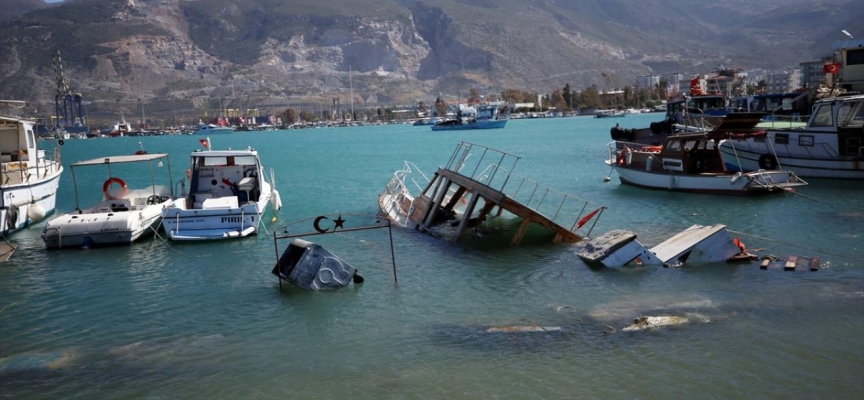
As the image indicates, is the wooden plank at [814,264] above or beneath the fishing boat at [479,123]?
beneath

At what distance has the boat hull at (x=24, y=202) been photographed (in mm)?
28719

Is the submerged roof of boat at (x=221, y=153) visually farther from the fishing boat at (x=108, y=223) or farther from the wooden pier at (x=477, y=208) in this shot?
the wooden pier at (x=477, y=208)

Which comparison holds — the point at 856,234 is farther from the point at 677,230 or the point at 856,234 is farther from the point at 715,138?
the point at 715,138

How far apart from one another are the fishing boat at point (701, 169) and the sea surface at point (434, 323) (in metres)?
6.56

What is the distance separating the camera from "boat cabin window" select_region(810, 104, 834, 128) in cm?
3741

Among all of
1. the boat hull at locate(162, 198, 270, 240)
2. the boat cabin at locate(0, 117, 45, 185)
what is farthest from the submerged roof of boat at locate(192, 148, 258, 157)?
the boat cabin at locate(0, 117, 45, 185)

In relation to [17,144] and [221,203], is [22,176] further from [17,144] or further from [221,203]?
[221,203]

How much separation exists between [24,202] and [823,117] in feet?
125

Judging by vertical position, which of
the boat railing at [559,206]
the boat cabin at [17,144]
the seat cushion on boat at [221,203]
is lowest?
the boat railing at [559,206]

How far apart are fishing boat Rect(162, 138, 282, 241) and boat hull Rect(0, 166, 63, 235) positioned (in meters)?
6.96

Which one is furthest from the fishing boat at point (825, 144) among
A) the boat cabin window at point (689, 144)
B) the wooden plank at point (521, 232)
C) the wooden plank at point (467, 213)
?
the wooden plank at point (467, 213)

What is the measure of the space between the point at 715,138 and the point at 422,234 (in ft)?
53.1

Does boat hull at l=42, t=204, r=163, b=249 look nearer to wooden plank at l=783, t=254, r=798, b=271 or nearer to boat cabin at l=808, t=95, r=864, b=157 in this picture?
wooden plank at l=783, t=254, r=798, b=271

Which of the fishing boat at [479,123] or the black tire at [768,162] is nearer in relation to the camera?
the black tire at [768,162]
